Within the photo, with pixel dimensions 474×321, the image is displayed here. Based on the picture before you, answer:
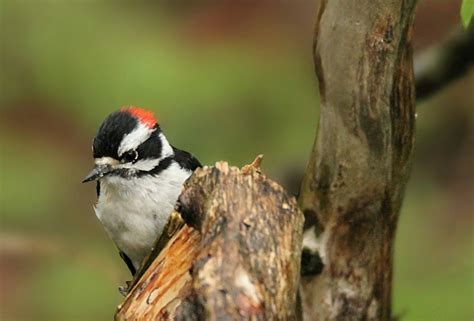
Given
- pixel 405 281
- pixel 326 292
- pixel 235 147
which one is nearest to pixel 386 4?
pixel 326 292

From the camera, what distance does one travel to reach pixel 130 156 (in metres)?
5.30

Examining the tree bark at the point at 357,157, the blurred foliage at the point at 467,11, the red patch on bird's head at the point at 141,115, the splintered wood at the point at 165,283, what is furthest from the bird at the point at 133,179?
the blurred foliage at the point at 467,11

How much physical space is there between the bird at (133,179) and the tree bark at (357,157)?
2.49ft

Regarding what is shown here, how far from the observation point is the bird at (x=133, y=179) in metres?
5.19

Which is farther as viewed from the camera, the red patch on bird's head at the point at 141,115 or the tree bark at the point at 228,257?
the red patch on bird's head at the point at 141,115

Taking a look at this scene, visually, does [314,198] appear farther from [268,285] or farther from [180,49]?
[180,49]

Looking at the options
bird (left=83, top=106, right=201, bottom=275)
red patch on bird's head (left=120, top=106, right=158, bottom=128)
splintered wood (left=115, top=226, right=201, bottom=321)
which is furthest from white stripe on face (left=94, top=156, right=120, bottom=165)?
splintered wood (left=115, top=226, right=201, bottom=321)

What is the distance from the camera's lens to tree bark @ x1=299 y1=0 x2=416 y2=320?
14.4 ft

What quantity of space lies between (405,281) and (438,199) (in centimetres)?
241

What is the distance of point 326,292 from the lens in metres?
4.82

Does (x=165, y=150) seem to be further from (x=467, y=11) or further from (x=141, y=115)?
(x=467, y=11)

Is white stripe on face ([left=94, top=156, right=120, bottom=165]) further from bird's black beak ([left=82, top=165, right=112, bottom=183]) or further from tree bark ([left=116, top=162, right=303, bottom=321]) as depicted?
tree bark ([left=116, top=162, right=303, bottom=321])

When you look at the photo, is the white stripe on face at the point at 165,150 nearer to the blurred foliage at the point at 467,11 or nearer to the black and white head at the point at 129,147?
the black and white head at the point at 129,147

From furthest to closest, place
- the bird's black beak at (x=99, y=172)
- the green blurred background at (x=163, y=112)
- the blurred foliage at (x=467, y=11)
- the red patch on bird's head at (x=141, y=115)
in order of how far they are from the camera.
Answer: the green blurred background at (x=163, y=112) → the red patch on bird's head at (x=141, y=115) → the bird's black beak at (x=99, y=172) → the blurred foliage at (x=467, y=11)
